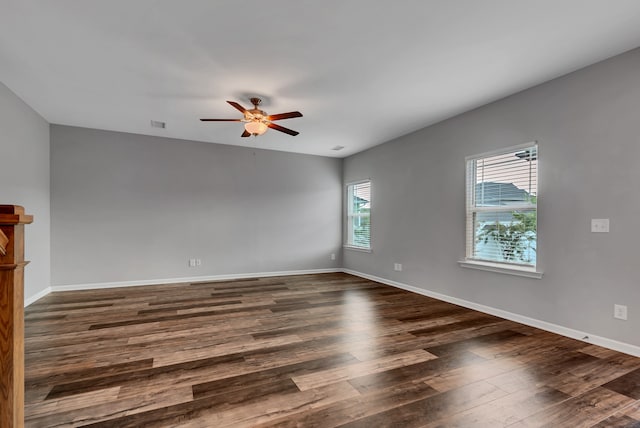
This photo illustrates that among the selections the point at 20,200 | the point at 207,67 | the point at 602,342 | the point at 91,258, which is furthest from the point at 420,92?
the point at 91,258

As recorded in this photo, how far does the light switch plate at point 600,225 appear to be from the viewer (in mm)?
2764

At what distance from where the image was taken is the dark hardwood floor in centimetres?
176

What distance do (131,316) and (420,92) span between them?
4.24 m

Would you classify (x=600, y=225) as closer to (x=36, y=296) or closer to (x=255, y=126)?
(x=255, y=126)

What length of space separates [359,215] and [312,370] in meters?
4.55

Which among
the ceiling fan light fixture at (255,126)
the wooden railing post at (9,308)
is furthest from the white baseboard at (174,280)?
the wooden railing post at (9,308)

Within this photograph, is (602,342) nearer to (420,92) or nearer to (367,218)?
(420,92)

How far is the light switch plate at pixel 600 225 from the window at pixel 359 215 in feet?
12.0

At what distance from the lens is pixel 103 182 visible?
5031 millimetres

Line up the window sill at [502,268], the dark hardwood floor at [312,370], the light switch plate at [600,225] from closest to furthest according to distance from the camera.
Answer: the dark hardwood floor at [312,370] < the light switch plate at [600,225] < the window sill at [502,268]

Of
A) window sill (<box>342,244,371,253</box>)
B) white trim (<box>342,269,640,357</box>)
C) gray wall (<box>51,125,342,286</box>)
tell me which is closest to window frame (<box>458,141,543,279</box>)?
white trim (<box>342,269,640,357</box>)

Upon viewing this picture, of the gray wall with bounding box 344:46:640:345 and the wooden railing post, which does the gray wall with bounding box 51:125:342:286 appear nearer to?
the gray wall with bounding box 344:46:640:345

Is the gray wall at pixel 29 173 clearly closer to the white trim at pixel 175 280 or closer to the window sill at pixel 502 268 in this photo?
the white trim at pixel 175 280

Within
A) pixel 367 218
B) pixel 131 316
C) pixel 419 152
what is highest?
pixel 419 152
